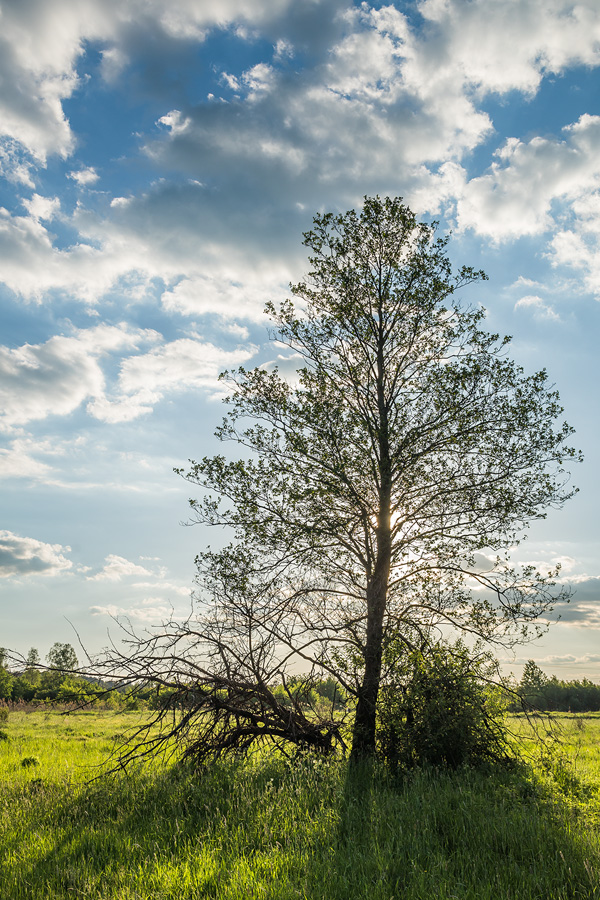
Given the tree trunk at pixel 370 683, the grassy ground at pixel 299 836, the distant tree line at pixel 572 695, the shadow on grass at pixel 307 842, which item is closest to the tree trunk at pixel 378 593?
the tree trunk at pixel 370 683

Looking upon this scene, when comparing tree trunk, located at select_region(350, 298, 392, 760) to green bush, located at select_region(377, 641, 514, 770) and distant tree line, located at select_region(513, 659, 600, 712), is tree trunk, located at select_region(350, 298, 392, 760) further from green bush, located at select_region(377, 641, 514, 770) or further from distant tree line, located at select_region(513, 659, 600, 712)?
distant tree line, located at select_region(513, 659, 600, 712)

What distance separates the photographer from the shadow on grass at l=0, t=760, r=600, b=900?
207 inches

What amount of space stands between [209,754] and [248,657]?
2209 mm

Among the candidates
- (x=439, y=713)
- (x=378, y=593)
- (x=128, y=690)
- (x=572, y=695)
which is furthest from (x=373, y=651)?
(x=572, y=695)

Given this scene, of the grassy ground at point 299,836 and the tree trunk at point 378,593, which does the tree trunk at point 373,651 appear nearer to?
the tree trunk at point 378,593

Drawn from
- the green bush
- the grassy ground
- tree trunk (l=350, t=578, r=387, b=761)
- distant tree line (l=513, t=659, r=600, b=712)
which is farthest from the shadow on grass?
distant tree line (l=513, t=659, r=600, b=712)

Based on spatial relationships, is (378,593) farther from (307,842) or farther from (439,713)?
(307,842)

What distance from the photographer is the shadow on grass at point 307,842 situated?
17.2ft

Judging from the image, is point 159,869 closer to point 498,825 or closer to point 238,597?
point 498,825

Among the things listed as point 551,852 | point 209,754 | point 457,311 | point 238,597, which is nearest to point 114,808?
point 209,754

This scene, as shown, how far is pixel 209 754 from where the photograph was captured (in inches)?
440

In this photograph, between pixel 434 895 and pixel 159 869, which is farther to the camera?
pixel 159 869

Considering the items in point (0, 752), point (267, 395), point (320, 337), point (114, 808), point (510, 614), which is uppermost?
point (320, 337)

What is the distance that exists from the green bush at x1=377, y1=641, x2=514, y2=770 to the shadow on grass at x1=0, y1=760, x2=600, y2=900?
0.87m
